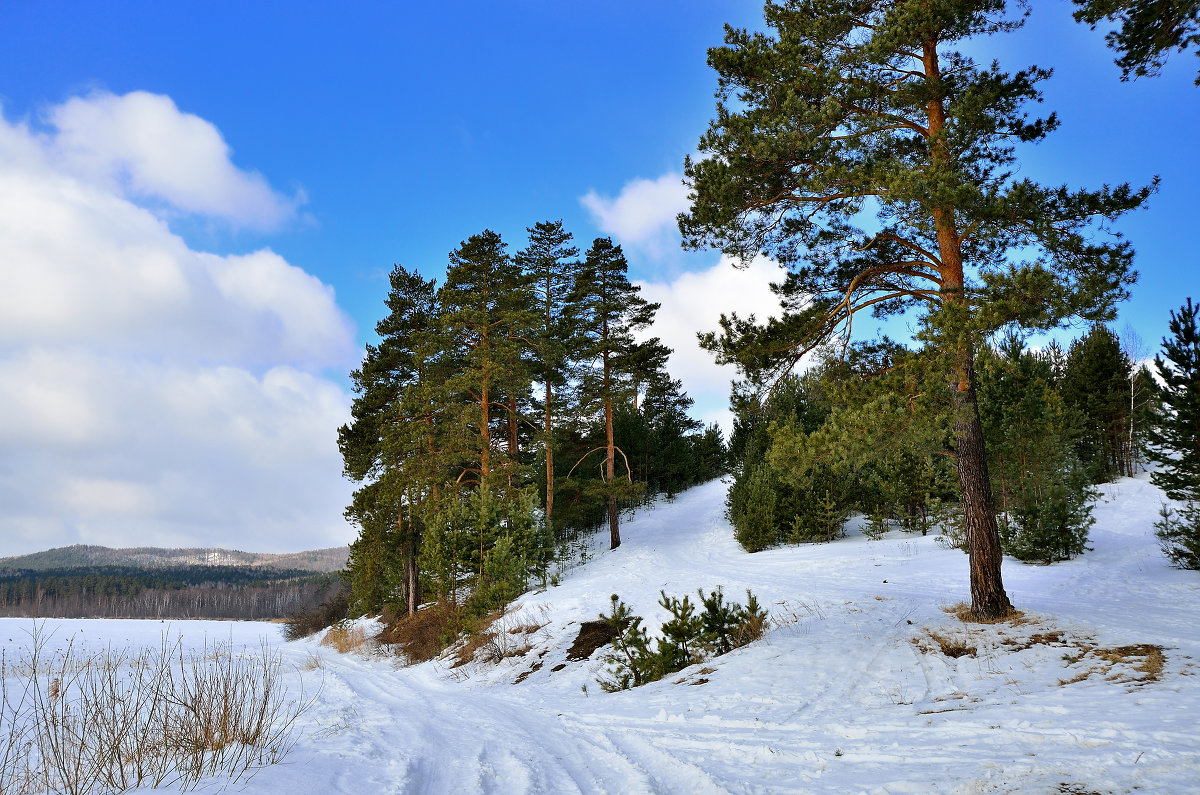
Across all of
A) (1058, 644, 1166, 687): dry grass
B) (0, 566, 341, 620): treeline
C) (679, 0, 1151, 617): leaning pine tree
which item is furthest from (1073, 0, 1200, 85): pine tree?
(0, 566, 341, 620): treeline

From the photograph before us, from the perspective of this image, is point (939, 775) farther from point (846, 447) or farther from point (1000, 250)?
point (1000, 250)

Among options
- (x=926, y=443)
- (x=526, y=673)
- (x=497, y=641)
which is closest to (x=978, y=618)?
(x=926, y=443)

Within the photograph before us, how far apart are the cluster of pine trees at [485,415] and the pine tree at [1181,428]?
53.5ft

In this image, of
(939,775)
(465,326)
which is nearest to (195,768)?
(939,775)

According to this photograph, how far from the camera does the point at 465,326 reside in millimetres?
22484

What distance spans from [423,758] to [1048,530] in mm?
17692

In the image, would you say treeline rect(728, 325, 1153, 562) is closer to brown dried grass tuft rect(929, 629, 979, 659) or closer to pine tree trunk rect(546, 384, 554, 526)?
brown dried grass tuft rect(929, 629, 979, 659)

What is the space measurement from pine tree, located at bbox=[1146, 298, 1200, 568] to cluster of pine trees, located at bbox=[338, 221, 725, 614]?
16.3m

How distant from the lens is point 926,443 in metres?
9.40

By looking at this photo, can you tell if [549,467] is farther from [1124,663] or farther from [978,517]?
[1124,663]

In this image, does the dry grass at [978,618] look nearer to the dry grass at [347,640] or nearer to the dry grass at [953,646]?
the dry grass at [953,646]

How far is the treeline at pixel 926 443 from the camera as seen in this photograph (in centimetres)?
902

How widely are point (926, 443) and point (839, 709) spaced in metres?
4.69

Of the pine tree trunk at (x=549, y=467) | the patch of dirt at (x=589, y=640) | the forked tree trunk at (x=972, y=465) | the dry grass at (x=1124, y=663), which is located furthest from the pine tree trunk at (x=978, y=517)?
the pine tree trunk at (x=549, y=467)
